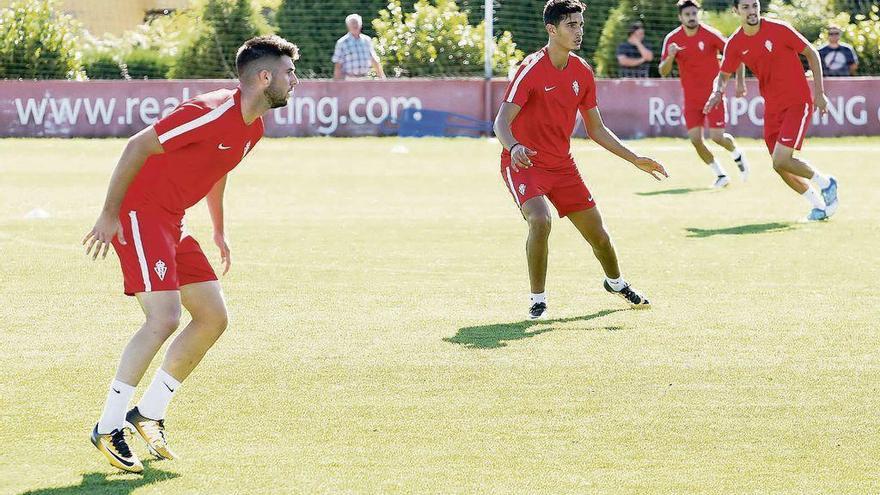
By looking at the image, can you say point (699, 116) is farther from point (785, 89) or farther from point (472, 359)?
point (472, 359)

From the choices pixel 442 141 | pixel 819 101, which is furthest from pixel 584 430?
pixel 442 141

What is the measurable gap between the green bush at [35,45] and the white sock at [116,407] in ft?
83.2

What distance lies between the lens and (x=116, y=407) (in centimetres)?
601

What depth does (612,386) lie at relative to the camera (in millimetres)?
7406

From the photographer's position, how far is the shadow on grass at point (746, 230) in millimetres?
14125

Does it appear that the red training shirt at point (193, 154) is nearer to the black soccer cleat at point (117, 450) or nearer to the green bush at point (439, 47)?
the black soccer cleat at point (117, 450)

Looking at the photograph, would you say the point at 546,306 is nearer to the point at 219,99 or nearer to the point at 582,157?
the point at 219,99

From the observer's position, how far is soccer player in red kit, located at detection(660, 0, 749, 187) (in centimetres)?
1889

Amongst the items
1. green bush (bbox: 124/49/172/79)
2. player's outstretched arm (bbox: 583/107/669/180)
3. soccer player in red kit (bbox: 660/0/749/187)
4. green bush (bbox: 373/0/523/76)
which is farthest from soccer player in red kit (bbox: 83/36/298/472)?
green bush (bbox: 124/49/172/79)

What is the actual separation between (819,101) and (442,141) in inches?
514

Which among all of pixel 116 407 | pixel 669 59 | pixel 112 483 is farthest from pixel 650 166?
pixel 669 59

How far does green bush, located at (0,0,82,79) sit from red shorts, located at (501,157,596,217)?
22.3 meters

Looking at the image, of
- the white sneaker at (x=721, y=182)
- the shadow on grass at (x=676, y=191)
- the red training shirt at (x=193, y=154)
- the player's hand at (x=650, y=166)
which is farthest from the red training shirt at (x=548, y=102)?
the white sneaker at (x=721, y=182)

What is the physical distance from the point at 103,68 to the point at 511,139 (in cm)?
2594
